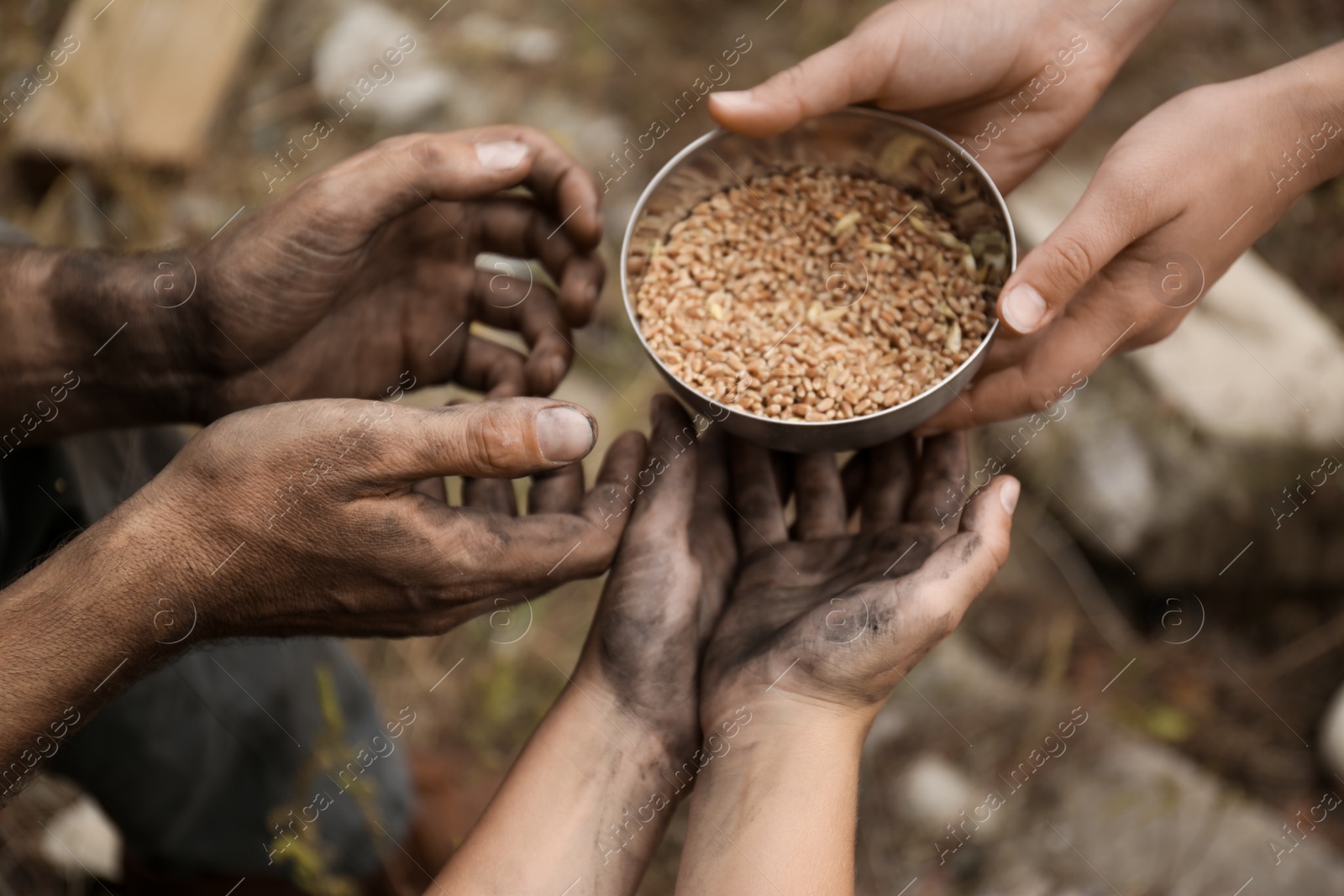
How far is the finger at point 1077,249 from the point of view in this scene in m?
1.68

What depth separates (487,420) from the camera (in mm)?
1400

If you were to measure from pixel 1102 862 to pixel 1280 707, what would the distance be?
37.2 inches

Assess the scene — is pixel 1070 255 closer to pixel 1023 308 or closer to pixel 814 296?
pixel 1023 308

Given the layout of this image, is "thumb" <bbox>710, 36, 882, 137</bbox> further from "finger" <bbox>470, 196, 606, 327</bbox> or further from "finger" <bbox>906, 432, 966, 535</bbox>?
"finger" <bbox>906, 432, 966, 535</bbox>

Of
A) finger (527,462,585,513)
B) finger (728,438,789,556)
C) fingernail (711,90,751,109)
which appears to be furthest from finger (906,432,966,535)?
fingernail (711,90,751,109)

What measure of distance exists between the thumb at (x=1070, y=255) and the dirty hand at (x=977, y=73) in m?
0.46

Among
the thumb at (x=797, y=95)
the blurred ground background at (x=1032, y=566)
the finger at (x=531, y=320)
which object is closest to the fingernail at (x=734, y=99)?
the thumb at (x=797, y=95)

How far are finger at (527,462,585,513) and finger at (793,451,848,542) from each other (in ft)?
1.59

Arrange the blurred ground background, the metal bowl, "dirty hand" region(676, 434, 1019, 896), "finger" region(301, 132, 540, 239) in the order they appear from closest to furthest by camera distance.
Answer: "dirty hand" region(676, 434, 1019, 896) < the metal bowl < "finger" region(301, 132, 540, 239) < the blurred ground background

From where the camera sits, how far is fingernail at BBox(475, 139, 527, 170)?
6.15 ft

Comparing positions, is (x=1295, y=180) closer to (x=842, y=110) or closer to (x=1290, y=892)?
(x=842, y=110)

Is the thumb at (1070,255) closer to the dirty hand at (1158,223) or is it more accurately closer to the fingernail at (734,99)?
the dirty hand at (1158,223)

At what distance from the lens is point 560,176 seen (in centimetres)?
197

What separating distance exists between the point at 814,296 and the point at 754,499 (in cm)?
45
